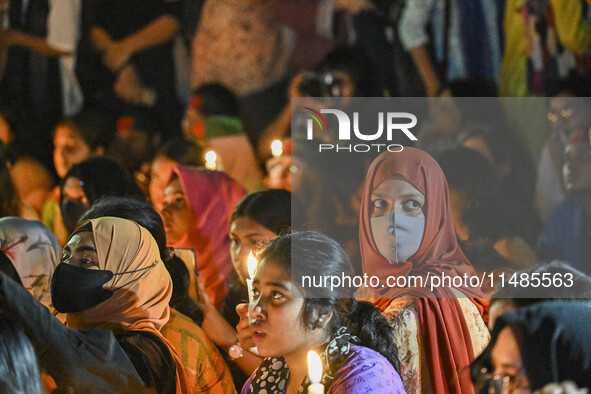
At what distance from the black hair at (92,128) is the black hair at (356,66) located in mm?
1342

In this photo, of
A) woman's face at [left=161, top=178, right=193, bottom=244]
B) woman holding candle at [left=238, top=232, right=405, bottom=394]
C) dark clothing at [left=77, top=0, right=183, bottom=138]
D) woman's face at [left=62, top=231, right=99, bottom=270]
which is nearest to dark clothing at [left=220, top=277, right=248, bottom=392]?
woman's face at [left=161, top=178, right=193, bottom=244]

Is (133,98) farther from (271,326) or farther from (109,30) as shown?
(271,326)

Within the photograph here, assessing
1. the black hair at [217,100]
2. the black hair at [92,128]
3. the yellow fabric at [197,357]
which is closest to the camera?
the yellow fabric at [197,357]

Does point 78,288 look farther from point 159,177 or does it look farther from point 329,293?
point 159,177

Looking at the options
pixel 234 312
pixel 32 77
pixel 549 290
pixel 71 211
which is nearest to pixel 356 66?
pixel 71 211

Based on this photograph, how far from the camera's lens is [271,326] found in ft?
7.48

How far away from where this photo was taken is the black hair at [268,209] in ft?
10.2

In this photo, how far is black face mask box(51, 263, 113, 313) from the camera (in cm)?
238

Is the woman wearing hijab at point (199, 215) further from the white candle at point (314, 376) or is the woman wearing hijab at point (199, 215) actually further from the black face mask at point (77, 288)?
the white candle at point (314, 376)

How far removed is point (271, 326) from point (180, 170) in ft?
4.92

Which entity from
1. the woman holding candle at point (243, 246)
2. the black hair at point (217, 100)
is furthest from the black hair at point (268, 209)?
the black hair at point (217, 100)

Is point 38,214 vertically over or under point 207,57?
under

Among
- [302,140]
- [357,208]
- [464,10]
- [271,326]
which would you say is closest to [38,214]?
[302,140]

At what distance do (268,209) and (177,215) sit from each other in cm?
61
